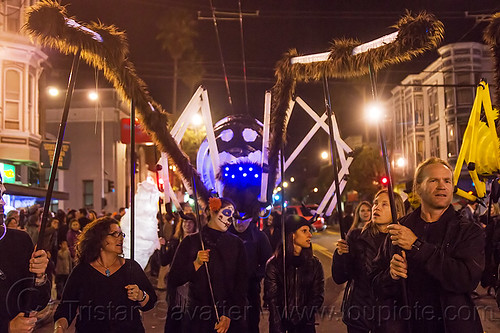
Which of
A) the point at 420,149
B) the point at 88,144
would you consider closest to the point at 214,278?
the point at 88,144

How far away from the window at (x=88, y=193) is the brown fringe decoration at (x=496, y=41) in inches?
1514

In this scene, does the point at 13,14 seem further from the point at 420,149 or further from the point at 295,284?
the point at 420,149

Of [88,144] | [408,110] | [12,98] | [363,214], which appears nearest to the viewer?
[363,214]

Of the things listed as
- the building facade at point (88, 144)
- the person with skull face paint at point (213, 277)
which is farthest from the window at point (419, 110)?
the person with skull face paint at point (213, 277)

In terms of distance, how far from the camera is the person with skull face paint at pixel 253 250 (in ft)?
20.4

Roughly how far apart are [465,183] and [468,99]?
18.9ft

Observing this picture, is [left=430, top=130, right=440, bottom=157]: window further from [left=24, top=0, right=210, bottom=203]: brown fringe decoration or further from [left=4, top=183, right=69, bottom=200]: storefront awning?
[left=24, top=0, right=210, bottom=203]: brown fringe decoration

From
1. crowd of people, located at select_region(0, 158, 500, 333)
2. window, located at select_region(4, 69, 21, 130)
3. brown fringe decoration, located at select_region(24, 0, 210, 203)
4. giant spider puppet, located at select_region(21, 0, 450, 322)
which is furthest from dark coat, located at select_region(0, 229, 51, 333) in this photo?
window, located at select_region(4, 69, 21, 130)

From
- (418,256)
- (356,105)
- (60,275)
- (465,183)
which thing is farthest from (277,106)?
(356,105)

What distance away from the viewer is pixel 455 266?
321cm

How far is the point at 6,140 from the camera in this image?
23.1 meters

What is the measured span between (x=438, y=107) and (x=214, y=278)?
126 ft

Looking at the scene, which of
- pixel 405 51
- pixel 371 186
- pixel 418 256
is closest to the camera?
pixel 418 256

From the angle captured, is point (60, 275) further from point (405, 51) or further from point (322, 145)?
point (322, 145)
